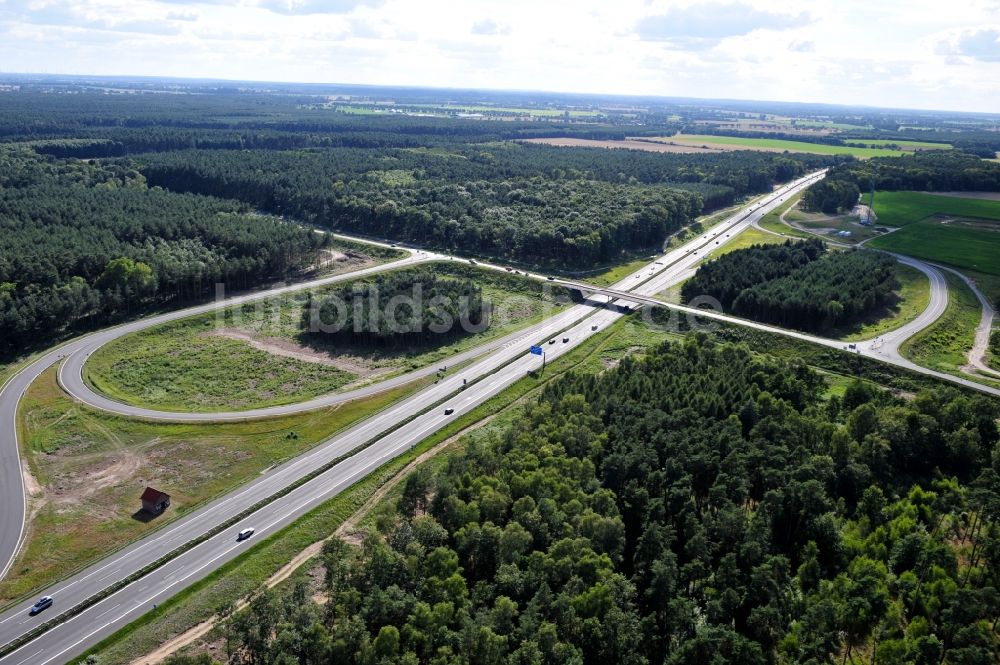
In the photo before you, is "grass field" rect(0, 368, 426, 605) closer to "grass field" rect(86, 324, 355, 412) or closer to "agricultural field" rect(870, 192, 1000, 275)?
"grass field" rect(86, 324, 355, 412)

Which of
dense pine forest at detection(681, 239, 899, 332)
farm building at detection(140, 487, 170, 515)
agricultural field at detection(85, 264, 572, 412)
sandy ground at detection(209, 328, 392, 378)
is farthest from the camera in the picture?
dense pine forest at detection(681, 239, 899, 332)

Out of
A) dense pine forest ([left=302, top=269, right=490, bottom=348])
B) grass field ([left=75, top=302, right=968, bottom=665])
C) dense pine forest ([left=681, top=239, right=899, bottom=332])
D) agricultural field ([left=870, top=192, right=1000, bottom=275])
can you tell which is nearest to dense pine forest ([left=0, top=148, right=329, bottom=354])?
dense pine forest ([left=302, top=269, right=490, bottom=348])

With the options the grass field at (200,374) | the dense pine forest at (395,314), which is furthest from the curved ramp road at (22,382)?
the dense pine forest at (395,314)

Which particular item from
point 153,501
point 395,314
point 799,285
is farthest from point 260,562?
point 799,285

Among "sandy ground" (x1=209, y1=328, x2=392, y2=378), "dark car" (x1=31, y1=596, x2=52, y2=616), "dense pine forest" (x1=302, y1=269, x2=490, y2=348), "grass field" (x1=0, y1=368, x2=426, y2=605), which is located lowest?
"dark car" (x1=31, y1=596, x2=52, y2=616)

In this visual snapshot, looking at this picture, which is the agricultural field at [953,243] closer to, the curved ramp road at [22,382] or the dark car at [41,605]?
the curved ramp road at [22,382]

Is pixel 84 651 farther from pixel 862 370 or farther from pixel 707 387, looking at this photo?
pixel 862 370

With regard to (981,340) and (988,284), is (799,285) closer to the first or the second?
(981,340)
